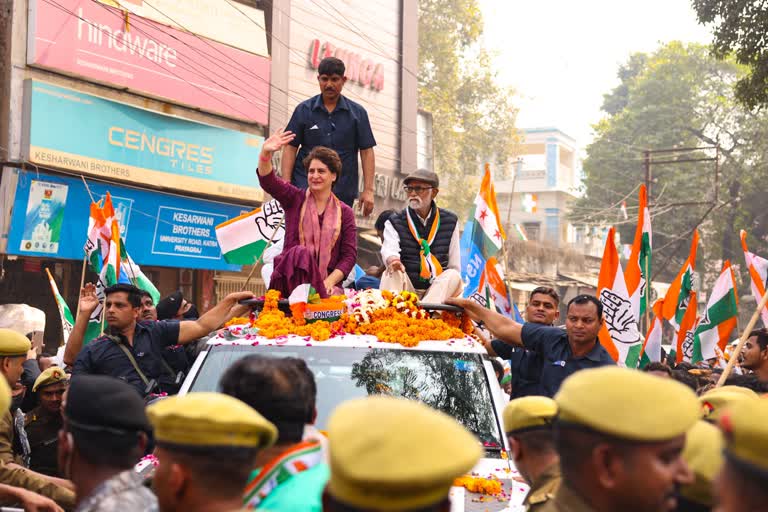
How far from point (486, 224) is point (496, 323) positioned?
556 cm

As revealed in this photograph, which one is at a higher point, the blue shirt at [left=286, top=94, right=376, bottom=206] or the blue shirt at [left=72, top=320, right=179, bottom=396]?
the blue shirt at [left=286, top=94, right=376, bottom=206]

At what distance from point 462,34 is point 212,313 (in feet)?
112

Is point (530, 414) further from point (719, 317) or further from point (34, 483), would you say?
point (719, 317)

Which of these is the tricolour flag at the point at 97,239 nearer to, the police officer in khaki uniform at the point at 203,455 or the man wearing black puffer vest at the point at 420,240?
the man wearing black puffer vest at the point at 420,240

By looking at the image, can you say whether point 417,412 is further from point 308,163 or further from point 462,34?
point 462,34

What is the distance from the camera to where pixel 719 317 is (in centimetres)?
1183

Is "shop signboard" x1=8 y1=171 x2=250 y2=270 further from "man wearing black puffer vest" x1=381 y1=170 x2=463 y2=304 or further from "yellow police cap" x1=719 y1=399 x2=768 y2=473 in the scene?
"yellow police cap" x1=719 y1=399 x2=768 y2=473

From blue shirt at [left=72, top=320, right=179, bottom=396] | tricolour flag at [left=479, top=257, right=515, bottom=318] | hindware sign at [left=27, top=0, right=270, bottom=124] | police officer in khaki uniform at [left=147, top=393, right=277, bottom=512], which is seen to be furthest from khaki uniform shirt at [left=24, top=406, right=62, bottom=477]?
hindware sign at [left=27, top=0, right=270, bottom=124]

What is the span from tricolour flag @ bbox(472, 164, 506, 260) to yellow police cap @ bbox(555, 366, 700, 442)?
917cm

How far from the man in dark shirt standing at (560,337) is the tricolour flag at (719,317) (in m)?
5.94

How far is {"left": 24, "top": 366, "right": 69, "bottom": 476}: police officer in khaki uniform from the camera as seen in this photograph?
19.5 ft

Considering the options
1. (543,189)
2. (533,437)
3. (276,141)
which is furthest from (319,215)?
(543,189)

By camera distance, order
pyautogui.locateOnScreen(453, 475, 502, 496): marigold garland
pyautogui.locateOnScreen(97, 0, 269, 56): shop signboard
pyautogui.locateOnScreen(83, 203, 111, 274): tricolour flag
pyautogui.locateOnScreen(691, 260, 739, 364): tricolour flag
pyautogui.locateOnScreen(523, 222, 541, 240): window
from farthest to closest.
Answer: pyautogui.locateOnScreen(523, 222, 541, 240): window → pyautogui.locateOnScreen(97, 0, 269, 56): shop signboard → pyautogui.locateOnScreen(691, 260, 739, 364): tricolour flag → pyautogui.locateOnScreen(83, 203, 111, 274): tricolour flag → pyautogui.locateOnScreen(453, 475, 502, 496): marigold garland

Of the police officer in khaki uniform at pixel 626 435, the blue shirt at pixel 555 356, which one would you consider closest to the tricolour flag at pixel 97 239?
the blue shirt at pixel 555 356
